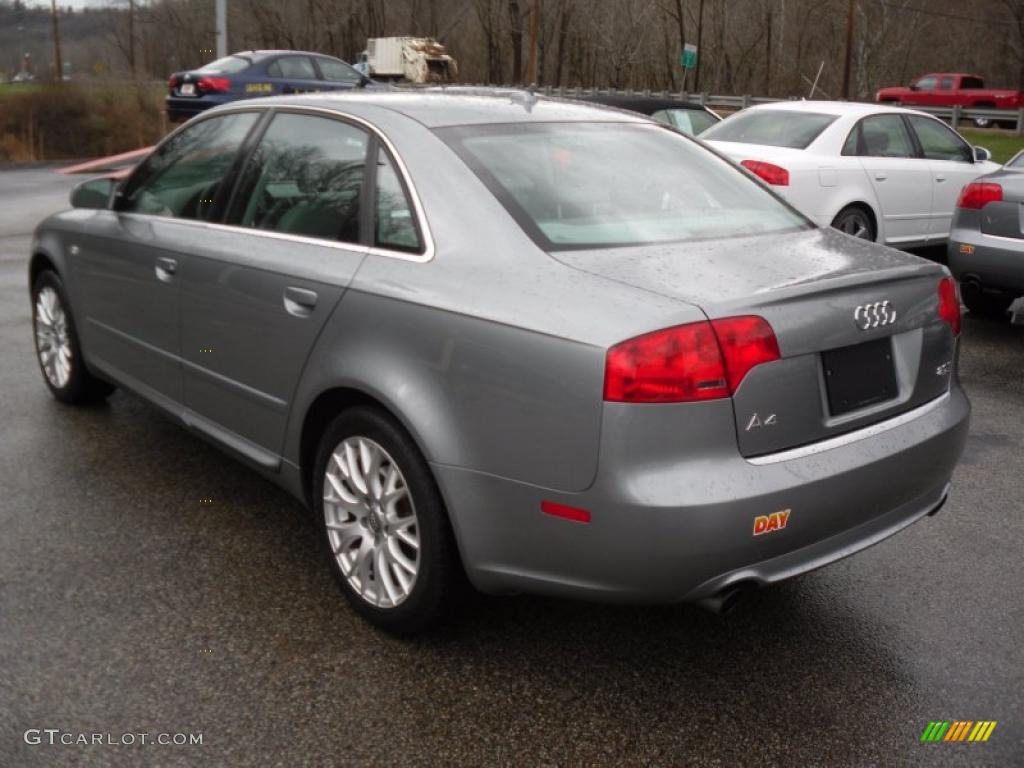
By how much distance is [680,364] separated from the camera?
277 centimetres

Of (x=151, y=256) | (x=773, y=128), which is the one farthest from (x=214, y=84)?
(x=151, y=256)

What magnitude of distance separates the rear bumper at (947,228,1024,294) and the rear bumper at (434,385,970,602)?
16.6 feet

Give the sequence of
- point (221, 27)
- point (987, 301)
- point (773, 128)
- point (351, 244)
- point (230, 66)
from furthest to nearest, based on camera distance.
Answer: point (221, 27)
point (230, 66)
point (773, 128)
point (987, 301)
point (351, 244)

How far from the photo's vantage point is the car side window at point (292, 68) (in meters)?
21.1

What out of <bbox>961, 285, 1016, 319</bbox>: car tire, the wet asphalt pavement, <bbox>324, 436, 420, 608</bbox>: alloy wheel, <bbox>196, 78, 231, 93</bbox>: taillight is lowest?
the wet asphalt pavement

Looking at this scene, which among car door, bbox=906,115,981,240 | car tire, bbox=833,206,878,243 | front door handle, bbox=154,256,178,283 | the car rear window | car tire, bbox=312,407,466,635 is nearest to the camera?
car tire, bbox=312,407,466,635

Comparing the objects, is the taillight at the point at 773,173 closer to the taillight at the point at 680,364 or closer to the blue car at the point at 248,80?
the taillight at the point at 680,364

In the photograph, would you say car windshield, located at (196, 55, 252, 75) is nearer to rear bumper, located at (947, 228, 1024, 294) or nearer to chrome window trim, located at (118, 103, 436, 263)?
rear bumper, located at (947, 228, 1024, 294)

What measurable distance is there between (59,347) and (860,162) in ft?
23.3

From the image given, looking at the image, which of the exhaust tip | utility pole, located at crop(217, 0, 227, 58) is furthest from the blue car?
the exhaust tip

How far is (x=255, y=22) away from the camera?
7712cm

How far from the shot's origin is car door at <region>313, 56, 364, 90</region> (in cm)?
2147

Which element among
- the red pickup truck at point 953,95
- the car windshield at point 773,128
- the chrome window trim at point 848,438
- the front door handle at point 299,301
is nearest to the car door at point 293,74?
the car windshield at point 773,128

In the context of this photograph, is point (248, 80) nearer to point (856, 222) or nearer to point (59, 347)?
point (856, 222)
